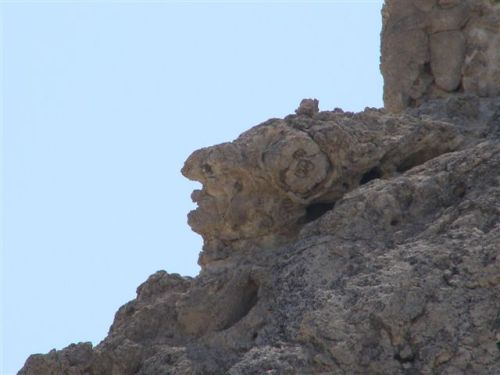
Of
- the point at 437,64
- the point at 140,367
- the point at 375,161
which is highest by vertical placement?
the point at 437,64

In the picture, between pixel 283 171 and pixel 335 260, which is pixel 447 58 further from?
pixel 335 260

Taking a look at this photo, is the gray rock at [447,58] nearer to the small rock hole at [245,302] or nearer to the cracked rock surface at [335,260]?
the cracked rock surface at [335,260]

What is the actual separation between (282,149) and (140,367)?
2.62 meters

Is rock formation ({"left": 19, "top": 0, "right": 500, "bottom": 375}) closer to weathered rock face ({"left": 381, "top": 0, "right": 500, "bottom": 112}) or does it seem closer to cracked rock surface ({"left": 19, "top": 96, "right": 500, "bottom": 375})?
cracked rock surface ({"left": 19, "top": 96, "right": 500, "bottom": 375})

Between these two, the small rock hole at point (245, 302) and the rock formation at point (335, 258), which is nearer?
A: the rock formation at point (335, 258)

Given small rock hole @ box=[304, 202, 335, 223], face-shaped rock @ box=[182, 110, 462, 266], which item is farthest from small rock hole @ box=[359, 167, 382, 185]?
small rock hole @ box=[304, 202, 335, 223]

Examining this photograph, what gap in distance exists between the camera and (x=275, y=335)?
1603 cm

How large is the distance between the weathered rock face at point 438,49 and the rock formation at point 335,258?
1.07 ft

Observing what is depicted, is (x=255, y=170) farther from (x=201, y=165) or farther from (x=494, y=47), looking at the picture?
(x=494, y=47)

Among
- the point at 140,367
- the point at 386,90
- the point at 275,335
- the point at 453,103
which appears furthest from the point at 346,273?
the point at 386,90

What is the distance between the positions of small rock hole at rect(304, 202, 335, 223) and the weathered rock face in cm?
263

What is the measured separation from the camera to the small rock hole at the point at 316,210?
1788 centimetres

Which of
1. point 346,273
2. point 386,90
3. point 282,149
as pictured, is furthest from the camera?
point 386,90

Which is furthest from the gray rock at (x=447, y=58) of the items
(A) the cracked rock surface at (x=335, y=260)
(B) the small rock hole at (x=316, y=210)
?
(B) the small rock hole at (x=316, y=210)
